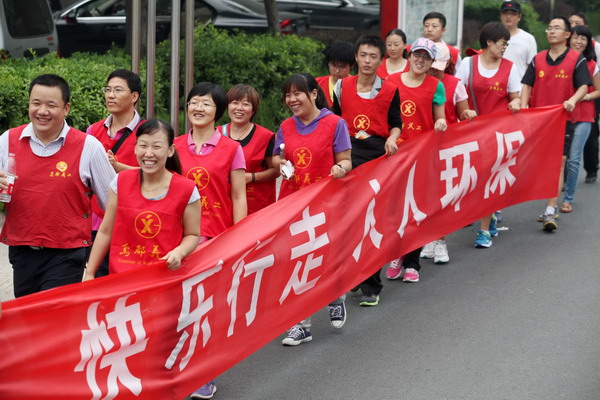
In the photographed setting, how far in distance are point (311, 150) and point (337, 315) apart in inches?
45.0

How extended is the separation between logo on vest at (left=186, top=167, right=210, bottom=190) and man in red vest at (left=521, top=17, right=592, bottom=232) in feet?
15.1

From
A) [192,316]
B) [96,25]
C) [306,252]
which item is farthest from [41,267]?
A: [96,25]

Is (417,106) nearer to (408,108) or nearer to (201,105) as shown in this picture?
(408,108)

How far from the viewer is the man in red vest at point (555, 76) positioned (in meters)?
9.32

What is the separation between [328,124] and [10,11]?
5.87 m

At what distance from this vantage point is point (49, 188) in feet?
16.3

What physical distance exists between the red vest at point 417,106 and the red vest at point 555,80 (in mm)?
2347

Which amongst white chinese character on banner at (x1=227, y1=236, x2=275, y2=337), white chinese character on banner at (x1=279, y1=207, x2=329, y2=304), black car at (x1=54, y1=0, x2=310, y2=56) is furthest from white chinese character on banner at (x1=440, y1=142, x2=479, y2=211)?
black car at (x1=54, y1=0, x2=310, y2=56)

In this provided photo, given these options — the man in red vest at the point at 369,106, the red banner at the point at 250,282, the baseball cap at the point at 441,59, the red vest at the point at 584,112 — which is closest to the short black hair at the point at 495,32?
the red banner at the point at 250,282

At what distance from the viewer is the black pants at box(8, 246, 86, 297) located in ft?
16.8

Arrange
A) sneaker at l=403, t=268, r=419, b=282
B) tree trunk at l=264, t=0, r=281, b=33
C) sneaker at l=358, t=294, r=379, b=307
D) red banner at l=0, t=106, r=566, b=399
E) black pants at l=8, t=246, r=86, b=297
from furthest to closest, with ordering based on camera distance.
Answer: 1. tree trunk at l=264, t=0, r=281, b=33
2. sneaker at l=403, t=268, r=419, b=282
3. sneaker at l=358, t=294, r=379, b=307
4. black pants at l=8, t=246, r=86, b=297
5. red banner at l=0, t=106, r=566, b=399

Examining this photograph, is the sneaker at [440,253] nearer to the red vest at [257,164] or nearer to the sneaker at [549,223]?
the sneaker at [549,223]

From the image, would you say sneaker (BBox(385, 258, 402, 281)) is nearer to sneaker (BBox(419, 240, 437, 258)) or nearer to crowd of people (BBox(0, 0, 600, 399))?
crowd of people (BBox(0, 0, 600, 399))

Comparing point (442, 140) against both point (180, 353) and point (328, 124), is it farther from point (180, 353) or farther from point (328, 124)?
point (180, 353)
